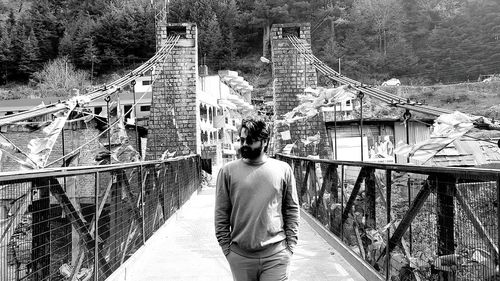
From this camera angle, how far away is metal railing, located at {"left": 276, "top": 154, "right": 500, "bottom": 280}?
1.79 metres

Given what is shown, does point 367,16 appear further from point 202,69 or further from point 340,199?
point 340,199

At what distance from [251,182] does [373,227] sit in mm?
1777

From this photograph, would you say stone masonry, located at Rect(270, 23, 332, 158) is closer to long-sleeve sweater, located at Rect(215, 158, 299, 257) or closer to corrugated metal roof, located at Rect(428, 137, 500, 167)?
corrugated metal roof, located at Rect(428, 137, 500, 167)

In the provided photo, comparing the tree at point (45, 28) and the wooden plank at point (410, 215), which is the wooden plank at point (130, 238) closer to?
the wooden plank at point (410, 215)

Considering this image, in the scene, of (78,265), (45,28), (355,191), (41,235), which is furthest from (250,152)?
(45,28)

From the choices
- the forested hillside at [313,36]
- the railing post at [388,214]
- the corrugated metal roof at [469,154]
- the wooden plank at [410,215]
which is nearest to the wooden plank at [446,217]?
the wooden plank at [410,215]

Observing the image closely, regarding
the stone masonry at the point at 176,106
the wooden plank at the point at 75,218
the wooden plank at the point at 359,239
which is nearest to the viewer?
the wooden plank at the point at 75,218

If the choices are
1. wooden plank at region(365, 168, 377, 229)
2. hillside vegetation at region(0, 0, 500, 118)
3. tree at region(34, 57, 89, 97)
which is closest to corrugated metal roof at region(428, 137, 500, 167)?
wooden plank at region(365, 168, 377, 229)

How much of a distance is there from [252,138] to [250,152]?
0.06 metres

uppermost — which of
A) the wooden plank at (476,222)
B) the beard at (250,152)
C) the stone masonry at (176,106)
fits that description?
the stone masonry at (176,106)

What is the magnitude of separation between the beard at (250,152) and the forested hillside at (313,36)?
122 feet

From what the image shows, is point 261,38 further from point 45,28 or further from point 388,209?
point 388,209

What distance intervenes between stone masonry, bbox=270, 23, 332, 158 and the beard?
32.2ft

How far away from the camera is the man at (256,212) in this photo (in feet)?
5.98
